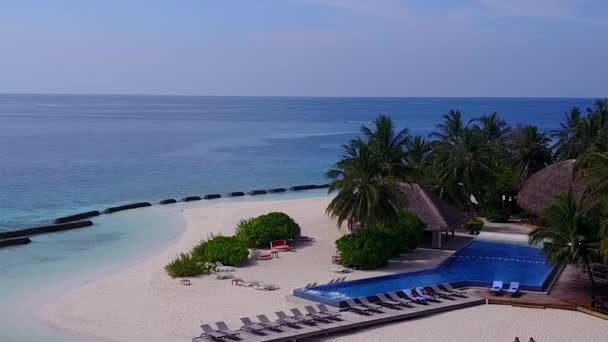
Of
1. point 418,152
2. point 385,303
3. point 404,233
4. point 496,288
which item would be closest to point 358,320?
point 385,303

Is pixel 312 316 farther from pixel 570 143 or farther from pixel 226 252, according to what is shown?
pixel 570 143

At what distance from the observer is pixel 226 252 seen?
29656 millimetres

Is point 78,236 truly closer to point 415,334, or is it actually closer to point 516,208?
point 415,334

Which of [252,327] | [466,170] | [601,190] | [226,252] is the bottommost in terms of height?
[252,327]

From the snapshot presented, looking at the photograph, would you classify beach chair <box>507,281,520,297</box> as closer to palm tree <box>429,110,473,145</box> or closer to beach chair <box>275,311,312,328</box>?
beach chair <box>275,311,312,328</box>

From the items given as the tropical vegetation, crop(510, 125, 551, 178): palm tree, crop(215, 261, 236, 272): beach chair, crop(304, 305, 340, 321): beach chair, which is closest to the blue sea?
crop(215, 261, 236, 272): beach chair

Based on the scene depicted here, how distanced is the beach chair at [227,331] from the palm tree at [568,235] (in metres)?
11.5

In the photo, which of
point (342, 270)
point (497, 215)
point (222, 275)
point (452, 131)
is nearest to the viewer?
point (222, 275)

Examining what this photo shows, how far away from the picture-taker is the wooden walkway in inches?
939

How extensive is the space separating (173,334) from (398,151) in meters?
15.7

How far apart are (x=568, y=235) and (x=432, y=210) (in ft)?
31.8

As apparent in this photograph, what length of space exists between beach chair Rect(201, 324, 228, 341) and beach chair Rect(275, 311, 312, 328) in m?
2.03

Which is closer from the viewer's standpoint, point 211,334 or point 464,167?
point 211,334

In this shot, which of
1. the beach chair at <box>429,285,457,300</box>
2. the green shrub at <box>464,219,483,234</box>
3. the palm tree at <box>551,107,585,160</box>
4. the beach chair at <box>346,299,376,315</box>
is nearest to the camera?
the beach chair at <box>346,299,376,315</box>
